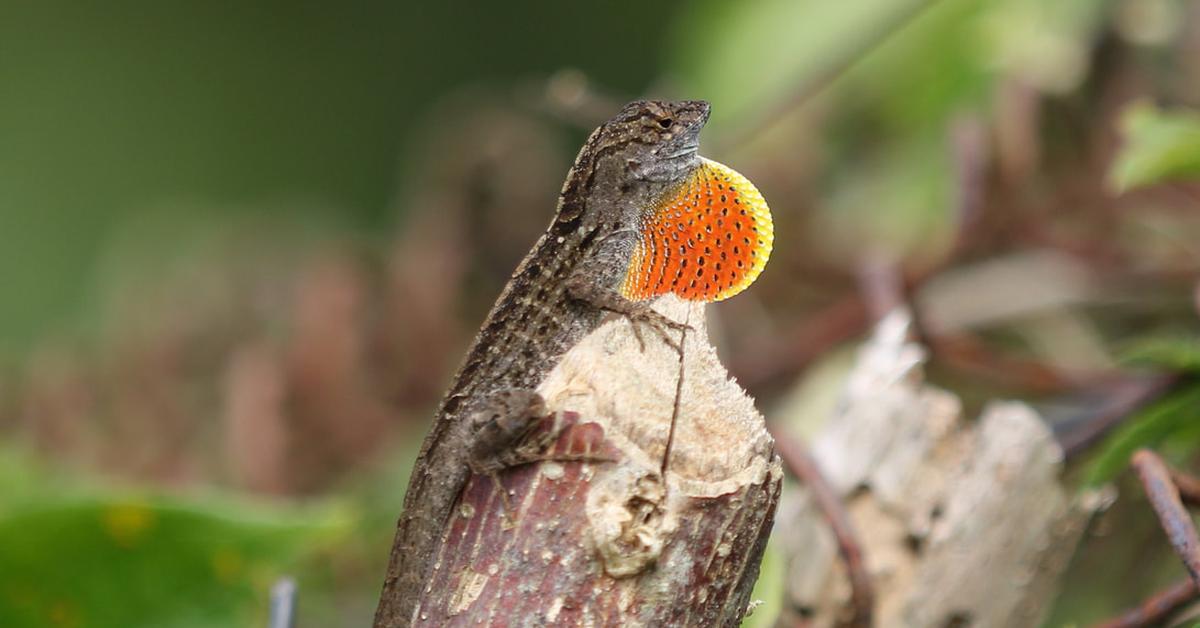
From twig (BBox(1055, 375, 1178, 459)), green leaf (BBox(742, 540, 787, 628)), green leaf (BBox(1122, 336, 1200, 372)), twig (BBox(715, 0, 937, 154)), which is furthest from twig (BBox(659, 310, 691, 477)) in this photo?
twig (BBox(715, 0, 937, 154))

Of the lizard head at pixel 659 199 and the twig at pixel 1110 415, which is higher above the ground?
the lizard head at pixel 659 199

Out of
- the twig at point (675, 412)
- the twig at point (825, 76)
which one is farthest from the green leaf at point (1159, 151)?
the twig at point (825, 76)

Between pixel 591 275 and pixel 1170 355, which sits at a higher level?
pixel 591 275

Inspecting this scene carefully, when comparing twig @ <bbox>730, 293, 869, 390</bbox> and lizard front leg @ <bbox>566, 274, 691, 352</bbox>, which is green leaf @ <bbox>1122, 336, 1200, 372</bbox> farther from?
twig @ <bbox>730, 293, 869, 390</bbox>

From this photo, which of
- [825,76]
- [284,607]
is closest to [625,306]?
[284,607]

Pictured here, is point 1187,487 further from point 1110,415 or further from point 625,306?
point 625,306

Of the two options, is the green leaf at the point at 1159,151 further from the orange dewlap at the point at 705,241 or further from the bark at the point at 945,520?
the orange dewlap at the point at 705,241
